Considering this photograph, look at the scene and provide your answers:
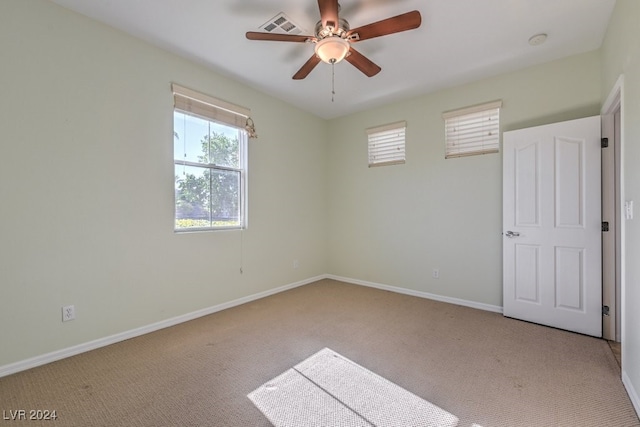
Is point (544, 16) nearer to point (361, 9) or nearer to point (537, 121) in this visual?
point (537, 121)

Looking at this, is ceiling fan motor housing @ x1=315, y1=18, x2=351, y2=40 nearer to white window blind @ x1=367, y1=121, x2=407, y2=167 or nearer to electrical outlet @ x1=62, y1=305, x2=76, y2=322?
white window blind @ x1=367, y1=121, x2=407, y2=167

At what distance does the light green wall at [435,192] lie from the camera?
120 inches

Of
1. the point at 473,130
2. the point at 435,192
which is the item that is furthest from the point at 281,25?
the point at 435,192

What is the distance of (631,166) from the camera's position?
1817 mm

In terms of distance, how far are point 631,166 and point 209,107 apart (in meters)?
3.66

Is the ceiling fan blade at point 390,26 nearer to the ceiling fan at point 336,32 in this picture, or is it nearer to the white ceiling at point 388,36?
the ceiling fan at point 336,32

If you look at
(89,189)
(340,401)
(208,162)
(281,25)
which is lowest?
(340,401)

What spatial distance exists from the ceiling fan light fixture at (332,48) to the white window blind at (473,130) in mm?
2183

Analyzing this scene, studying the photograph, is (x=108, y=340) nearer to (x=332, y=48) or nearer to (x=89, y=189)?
(x=89, y=189)

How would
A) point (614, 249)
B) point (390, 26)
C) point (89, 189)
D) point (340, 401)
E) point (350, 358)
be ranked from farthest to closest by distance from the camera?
point (614, 249), point (89, 189), point (350, 358), point (390, 26), point (340, 401)

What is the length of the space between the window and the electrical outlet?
105cm

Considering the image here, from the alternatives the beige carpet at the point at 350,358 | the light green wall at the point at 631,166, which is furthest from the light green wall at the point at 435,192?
the light green wall at the point at 631,166

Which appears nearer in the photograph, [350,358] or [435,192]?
[350,358]

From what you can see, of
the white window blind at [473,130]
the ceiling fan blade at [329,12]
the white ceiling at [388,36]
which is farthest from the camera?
the white window blind at [473,130]
